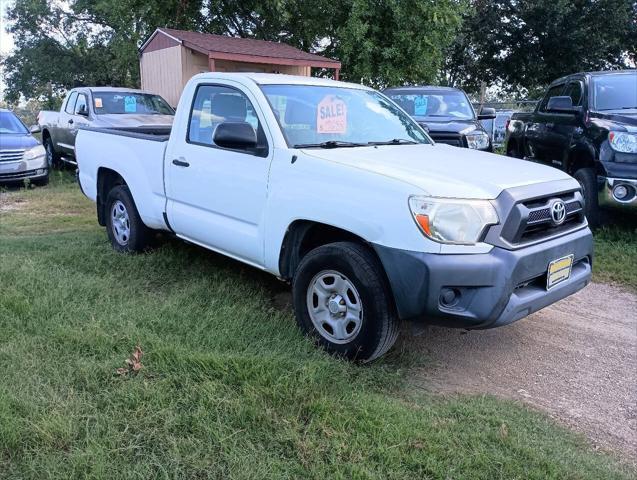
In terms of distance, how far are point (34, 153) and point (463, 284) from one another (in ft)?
32.9

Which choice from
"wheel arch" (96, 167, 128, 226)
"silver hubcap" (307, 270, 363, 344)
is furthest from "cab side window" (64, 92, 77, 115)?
"silver hubcap" (307, 270, 363, 344)

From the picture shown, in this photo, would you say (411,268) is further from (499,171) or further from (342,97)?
(342,97)

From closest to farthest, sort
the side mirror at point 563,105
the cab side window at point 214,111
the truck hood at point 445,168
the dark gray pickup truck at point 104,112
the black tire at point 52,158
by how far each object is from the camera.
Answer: the truck hood at point 445,168
the cab side window at point 214,111
the side mirror at point 563,105
the dark gray pickup truck at point 104,112
the black tire at point 52,158

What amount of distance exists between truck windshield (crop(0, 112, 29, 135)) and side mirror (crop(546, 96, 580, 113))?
31.5 ft

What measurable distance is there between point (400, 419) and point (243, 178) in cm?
204

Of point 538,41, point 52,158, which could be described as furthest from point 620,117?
point 538,41

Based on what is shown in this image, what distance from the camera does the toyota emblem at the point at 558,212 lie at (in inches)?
142

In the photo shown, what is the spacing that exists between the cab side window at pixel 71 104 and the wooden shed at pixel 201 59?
391 centimetres

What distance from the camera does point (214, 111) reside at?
4719 mm

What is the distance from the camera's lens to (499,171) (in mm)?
3701

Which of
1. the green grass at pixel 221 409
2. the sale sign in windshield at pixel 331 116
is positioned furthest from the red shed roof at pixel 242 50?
the green grass at pixel 221 409

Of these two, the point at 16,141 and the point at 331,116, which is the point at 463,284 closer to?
the point at 331,116

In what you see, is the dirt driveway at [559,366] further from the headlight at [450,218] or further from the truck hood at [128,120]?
the truck hood at [128,120]

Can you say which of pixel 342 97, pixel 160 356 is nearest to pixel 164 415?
pixel 160 356
